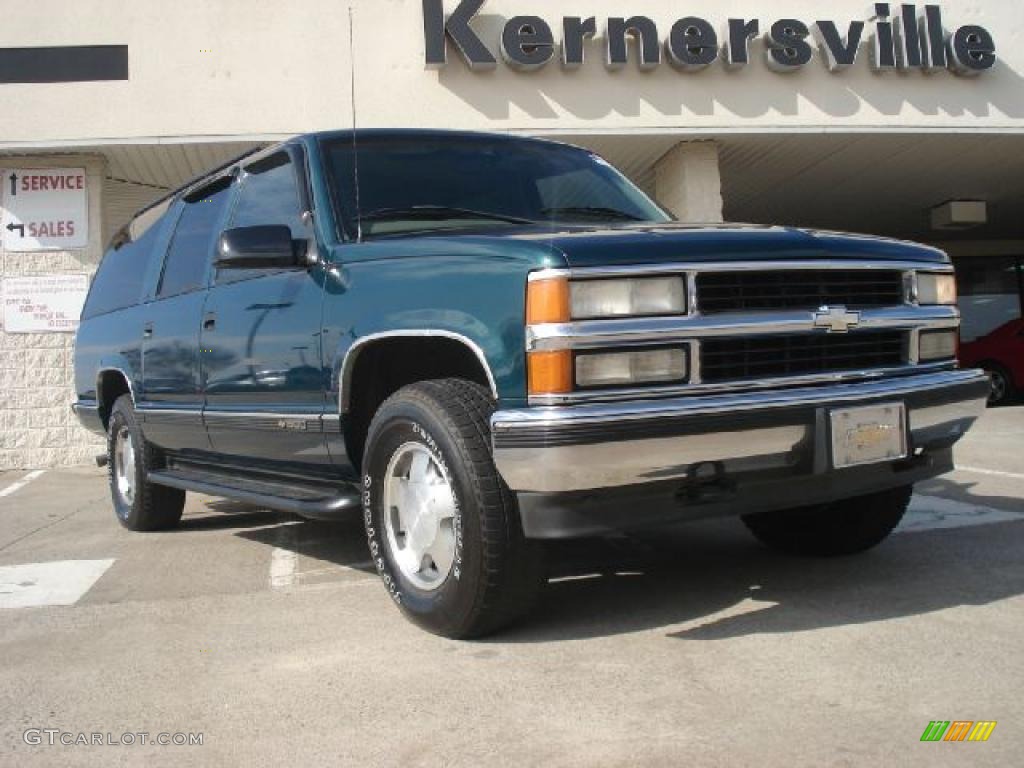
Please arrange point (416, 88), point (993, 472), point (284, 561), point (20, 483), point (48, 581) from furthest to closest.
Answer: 1. point (416, 88)
2. point (20, 483)
3. point (993, 472)
4. point (284, 561)
5. point (48, 581)

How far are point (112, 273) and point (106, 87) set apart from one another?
434 cm

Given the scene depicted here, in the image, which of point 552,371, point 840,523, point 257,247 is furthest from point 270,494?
point 840,523

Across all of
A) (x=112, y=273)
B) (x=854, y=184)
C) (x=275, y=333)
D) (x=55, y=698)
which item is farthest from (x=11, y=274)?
(x=854, y=184)

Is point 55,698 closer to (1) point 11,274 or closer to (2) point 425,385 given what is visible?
(2) point 425,385

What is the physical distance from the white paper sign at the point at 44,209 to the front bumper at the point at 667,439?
8950 mm

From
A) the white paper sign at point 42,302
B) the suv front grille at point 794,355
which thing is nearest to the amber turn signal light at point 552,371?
the suv front grille at point 794,355

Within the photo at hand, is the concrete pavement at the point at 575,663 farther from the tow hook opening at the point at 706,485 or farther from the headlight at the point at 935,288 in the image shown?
the headlight at the point at 935,288

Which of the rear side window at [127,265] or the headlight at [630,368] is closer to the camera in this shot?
the headlight at [630,368]

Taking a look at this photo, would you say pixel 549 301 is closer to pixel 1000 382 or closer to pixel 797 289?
pixel 797 289

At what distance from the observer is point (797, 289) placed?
307 cm

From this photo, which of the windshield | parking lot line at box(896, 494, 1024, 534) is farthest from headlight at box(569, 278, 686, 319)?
parking lot line at box(896, 494, 1024, 534)

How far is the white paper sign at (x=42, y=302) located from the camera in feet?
33.0

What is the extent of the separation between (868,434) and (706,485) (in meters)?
0.59

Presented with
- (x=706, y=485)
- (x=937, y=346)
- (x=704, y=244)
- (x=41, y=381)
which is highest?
(x=704, y=244)
